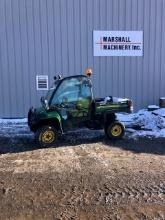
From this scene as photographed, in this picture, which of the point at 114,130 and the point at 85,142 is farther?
the point at 114,130

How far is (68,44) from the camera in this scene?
1038 centimetres

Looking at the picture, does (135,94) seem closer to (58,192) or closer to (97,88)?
(97,88)

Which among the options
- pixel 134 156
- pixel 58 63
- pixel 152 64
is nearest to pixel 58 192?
pixel 134 156

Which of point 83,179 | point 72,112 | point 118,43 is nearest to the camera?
point 83,179

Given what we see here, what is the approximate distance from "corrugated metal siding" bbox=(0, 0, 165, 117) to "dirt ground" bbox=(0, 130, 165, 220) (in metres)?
2.76

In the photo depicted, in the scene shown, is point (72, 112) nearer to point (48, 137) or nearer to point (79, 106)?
point (79, 106)

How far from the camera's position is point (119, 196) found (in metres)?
4.88

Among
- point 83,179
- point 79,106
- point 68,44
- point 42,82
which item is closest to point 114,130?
point 79,106

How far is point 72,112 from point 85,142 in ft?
2.22

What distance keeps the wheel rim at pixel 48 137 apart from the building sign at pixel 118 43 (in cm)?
387

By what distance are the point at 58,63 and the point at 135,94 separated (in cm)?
243

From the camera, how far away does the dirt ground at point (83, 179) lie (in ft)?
14.6

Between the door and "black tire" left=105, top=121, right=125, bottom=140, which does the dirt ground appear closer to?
"black tire" left=105, top=121, right=125, bottom=140

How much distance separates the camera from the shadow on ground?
23.9 feet
